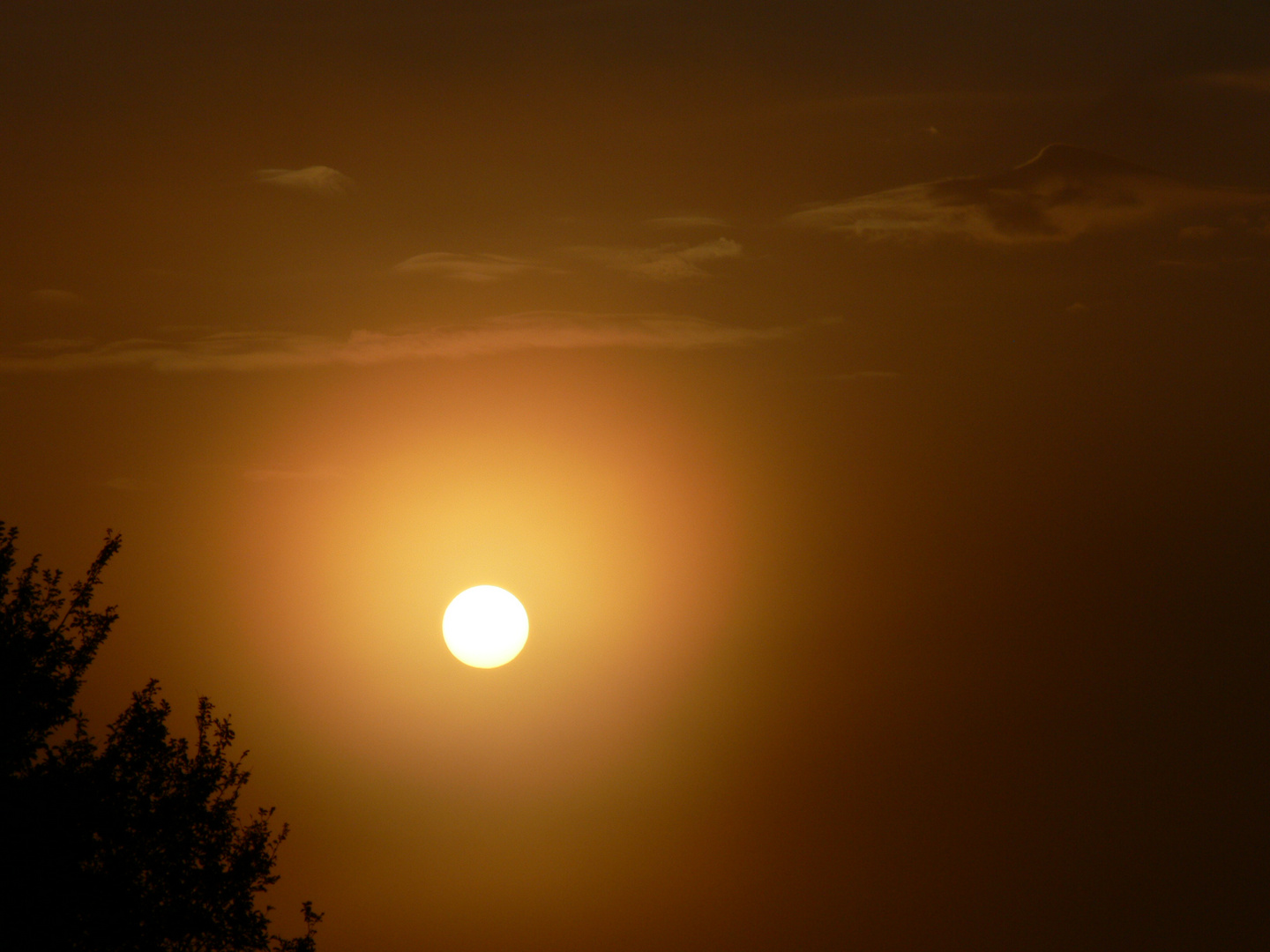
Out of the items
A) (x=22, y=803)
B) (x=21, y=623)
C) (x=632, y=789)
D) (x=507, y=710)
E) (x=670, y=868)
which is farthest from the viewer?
(x=670, y=868)

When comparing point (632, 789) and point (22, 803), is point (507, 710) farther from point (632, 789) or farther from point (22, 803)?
point (22, 803)

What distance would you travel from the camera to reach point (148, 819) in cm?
1596

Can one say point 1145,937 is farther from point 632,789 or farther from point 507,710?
point 507,710

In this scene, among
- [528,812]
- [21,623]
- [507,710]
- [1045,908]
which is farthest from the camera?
[1045,908]

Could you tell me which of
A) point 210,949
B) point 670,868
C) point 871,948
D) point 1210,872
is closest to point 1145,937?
point 1210,872

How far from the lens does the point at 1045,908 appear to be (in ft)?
610

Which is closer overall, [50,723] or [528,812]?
[50,723]

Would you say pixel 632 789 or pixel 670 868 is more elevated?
pixel 632 789

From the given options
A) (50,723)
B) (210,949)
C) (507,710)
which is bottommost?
(210,949)

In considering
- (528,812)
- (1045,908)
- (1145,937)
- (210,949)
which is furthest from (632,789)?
(210,949)

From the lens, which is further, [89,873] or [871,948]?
[871,948]

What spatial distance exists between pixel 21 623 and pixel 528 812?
139 m

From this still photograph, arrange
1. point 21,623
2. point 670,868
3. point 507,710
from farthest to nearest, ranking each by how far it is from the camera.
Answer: point 670,868 < point 507,710 < point 21,623

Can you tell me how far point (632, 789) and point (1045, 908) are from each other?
73.9 metres
